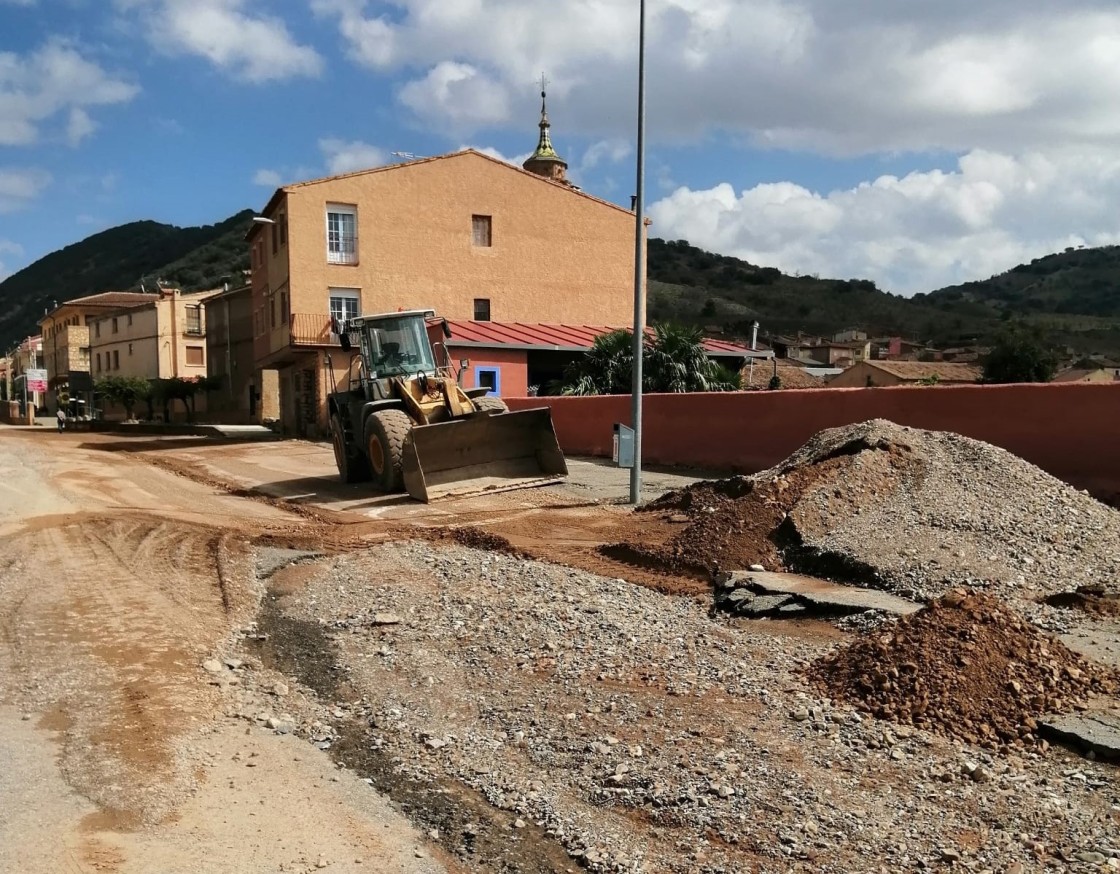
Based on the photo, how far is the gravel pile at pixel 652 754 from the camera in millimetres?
4172

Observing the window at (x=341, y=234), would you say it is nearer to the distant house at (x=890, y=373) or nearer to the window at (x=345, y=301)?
the window at (x=345, y=301)

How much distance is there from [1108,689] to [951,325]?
83.7m

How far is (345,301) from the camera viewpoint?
3186 centimetres

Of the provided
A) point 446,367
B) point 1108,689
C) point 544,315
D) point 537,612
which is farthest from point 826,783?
point 544,315

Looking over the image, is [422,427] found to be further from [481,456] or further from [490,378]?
[490,378]

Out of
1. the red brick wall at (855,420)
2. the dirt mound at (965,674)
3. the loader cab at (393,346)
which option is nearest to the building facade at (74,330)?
the red brick wall at (855,420)

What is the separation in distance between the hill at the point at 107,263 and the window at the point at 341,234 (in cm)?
8986

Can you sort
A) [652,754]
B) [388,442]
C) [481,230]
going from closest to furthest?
[652,754]
[388,442]
[481,230]

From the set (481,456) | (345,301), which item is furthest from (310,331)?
(481,456)

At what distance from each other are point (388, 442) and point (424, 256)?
1908cm

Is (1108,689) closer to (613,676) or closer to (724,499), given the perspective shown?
(613,676)

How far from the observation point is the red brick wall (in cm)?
1222

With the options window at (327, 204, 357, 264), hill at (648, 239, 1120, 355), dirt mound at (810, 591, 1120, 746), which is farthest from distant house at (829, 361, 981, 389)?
dirt mound at (810, 591, 1120, 746)

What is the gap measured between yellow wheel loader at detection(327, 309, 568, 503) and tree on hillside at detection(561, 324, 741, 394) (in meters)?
8.94
